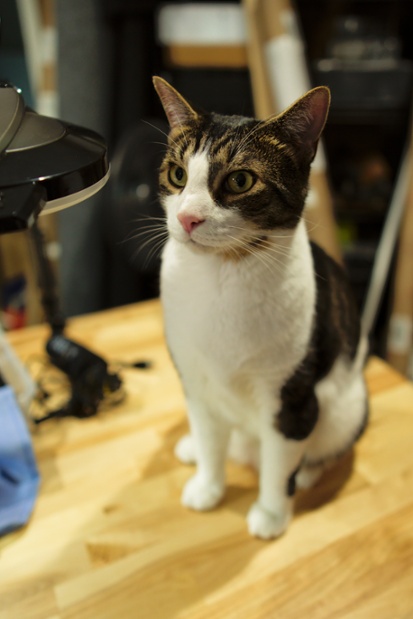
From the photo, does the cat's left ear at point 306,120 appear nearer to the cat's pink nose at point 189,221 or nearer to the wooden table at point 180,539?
the cat's pink nose at point 189,221

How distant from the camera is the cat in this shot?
0.56 meters

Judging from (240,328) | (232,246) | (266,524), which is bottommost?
(266,524)

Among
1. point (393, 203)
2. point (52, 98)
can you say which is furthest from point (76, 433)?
point (393, 203)

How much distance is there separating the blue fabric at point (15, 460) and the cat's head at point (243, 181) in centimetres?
50

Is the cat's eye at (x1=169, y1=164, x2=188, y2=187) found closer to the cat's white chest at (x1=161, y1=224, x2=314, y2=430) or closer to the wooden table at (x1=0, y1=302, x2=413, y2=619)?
the cat's white chest at (x1=161, y1=224, x2=314, y2=430)

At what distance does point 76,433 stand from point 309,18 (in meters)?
1.47

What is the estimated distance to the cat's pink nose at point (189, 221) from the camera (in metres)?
0.55

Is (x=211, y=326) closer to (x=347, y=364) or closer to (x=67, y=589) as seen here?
(x=347, y=364)

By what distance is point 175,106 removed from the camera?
2.07 ft

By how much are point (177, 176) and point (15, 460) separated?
58cm

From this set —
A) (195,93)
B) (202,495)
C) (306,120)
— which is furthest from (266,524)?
(195,93)

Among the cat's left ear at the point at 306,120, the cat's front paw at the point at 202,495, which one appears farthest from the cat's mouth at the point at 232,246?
the cat's front paw at the point at 202,495

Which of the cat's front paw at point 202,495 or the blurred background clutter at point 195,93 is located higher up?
the blurred background clutter at point 195,93

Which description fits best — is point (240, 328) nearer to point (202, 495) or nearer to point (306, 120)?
Result: point (306, 120)
